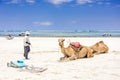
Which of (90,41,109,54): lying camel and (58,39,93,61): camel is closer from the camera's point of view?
(58,39,93,61): camel

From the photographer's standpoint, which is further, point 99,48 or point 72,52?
point 99,48

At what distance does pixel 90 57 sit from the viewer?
Result: 19.3 metres

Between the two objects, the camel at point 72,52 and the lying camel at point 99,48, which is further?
the lying camel at point 99,48

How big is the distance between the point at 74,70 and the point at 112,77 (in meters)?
2.24

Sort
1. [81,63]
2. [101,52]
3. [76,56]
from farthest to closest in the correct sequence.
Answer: [101,52] < [76,56] < [81,63]

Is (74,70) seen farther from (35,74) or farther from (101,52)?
(101,52)

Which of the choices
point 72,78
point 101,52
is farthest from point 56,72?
point 101,52

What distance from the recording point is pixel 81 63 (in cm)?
1680

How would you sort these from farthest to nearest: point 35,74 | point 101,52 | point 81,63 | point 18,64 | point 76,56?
point 101,52
point 76,56
point 81,63
point 18,64
point 35,74

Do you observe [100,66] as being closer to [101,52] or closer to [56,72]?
[56,72]

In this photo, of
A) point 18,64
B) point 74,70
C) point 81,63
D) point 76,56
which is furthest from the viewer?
point 76,56

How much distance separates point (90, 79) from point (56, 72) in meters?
2.09


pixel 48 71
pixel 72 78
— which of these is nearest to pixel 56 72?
pixel 48 71

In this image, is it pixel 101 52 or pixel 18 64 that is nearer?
pixel 18 64
